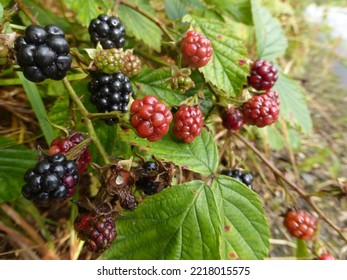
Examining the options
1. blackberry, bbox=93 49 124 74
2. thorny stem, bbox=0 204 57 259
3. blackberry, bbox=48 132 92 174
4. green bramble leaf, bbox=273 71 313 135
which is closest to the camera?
blackberry, bbox=48 132 92 174

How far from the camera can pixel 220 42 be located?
1411mm

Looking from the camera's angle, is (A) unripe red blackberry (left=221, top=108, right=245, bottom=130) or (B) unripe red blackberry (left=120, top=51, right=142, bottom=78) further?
(A) unripe red blackberry (left=221, top=108, right=245, bottom=130)

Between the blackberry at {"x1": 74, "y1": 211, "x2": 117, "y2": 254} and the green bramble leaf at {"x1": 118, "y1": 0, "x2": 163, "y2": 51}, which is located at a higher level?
the green bramble leaf at {"x1": 118, "y1": 0, "x2": 163, "y2": 51}

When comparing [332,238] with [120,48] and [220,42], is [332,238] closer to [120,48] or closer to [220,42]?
A: [220,42]

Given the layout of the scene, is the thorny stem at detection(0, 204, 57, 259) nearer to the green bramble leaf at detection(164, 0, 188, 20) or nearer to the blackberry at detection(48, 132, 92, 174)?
the blackberry at detection(48, 132, 92, 174)

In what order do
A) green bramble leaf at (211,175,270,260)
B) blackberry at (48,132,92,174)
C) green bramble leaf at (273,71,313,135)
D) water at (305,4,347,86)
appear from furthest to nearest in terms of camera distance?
water at (305,4,347,86)
green bramble leaf at (273,71,313,135)
green bramble leaf at (211,175,270,260)
blackberry at (48,132,92,174)

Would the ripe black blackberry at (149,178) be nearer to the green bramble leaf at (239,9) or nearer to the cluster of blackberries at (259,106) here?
the cluster of blackberries at (259,106)

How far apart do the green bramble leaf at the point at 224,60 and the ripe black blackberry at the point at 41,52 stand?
54 cm

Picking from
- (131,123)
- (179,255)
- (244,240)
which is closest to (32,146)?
(131,123)

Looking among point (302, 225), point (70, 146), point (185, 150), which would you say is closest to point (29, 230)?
point (70, 146)

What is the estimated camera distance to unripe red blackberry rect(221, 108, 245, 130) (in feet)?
4.29

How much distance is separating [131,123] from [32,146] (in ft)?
2.37

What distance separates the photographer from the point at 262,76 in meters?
1.33

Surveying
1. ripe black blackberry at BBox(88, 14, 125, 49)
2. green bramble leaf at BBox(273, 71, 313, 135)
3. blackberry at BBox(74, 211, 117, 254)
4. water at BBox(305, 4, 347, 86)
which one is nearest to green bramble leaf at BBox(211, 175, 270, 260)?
blackberry at BBox(74, 211, 117, 254)
